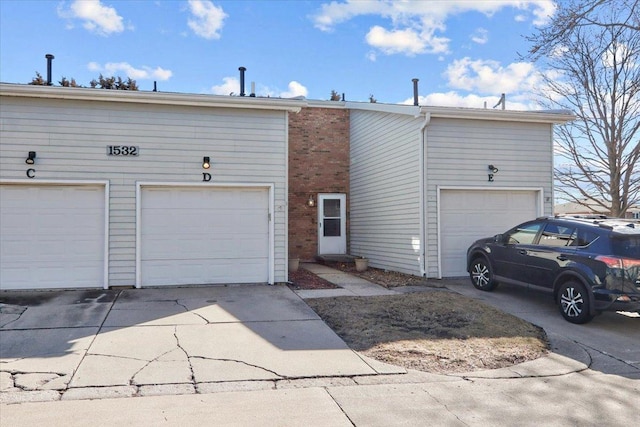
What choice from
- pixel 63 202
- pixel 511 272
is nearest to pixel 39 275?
pixel 63 202

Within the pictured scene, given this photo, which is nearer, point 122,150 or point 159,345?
point 159,345

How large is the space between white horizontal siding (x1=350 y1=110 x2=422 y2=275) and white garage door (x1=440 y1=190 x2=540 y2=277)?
27.1 inches

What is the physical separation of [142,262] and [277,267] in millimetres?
2804

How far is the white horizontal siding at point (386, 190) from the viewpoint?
11469 millimetres

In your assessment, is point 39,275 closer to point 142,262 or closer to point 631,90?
point 142,262

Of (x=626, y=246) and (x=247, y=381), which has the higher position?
(x=626, y=246)

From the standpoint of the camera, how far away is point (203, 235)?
1005 centimetres

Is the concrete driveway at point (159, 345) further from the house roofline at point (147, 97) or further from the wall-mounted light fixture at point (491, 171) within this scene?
the wall-mounted light fixture at point (491, 171)

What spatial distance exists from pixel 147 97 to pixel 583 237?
8.41m

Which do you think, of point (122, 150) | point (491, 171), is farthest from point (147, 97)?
point (491, 171)

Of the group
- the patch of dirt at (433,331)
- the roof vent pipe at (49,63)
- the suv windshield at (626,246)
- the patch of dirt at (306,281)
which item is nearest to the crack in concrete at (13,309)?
the patch of dirt at (433,331)

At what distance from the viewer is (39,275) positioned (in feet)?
30.6

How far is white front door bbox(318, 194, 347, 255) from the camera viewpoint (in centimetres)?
1500

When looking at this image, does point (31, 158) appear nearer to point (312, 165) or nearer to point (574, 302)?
point (312, 165)
